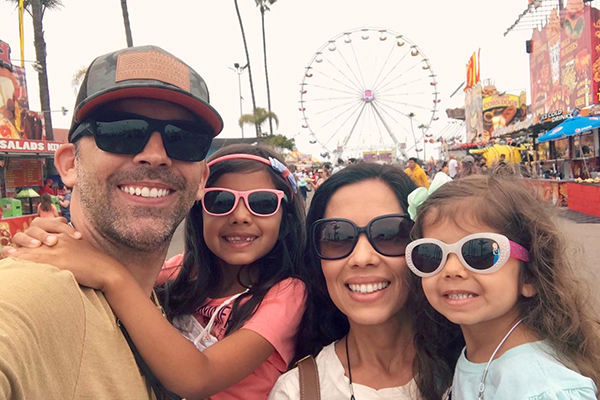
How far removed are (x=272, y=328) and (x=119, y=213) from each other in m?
0.72

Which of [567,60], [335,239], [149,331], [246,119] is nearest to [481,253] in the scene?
[335,239]

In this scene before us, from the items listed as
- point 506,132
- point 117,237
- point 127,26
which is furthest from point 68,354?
point 506,132

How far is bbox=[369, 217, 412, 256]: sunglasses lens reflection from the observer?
1.60 meters

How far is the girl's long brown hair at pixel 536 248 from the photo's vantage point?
4.74ft

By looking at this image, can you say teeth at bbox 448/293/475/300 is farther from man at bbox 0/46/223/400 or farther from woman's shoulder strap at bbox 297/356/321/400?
man at bbox 0/46/223/400

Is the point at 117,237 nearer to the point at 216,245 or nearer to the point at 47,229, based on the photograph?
the point at 47,229

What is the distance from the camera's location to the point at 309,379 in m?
1.60

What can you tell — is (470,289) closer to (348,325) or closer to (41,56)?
(348,325)

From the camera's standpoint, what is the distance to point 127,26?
11.9 metres

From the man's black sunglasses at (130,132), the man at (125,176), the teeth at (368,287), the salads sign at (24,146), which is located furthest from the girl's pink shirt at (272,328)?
the salads sign at (24,146)

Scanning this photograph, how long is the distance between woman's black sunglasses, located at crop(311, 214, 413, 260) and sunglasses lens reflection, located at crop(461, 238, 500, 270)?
244 mm

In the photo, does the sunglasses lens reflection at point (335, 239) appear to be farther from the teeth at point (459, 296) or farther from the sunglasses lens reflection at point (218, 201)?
the sunglasses lens reflection at point (218, 201)

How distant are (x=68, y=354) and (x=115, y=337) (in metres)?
0.20

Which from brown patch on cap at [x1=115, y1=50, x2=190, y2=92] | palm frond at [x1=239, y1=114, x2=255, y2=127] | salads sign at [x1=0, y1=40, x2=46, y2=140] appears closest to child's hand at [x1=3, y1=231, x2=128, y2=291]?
brown patch on cap at [x1=115, y1=50, x2=190, y2=92]
